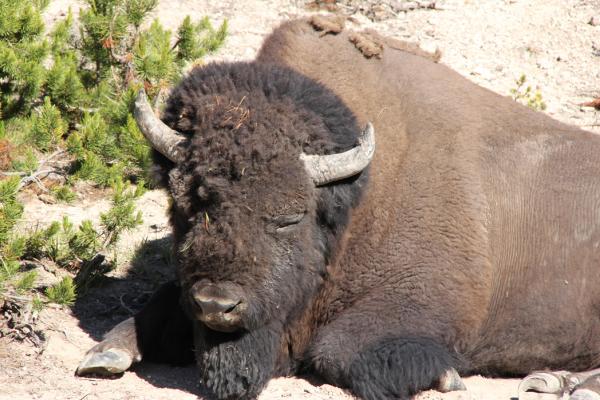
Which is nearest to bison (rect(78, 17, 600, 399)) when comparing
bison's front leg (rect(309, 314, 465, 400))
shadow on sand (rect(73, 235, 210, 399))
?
bison's front leg (rect(309, 314, 465, 400))

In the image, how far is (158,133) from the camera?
496 cm

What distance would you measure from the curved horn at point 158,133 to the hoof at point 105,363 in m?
1.21

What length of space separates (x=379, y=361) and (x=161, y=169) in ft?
5.53

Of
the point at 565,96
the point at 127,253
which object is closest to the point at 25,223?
the point at 127,253

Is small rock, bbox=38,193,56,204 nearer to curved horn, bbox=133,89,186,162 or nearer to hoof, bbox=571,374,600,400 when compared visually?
curved horn, bbox=133,89,186,162

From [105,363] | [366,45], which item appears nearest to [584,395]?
[366,45]

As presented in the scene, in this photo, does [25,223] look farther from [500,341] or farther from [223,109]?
[500,341]

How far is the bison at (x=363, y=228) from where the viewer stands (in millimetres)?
4602

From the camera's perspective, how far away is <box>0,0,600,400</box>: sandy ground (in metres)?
4.94

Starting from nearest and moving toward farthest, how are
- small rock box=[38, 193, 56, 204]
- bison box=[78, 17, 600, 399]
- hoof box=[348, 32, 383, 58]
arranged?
bison box=[78, 17, 600, 399] → hoof box=[348, 32, 383, 58] → small rock box=[38, 193, 56, 204]

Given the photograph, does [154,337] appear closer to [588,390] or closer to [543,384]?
[543,384]

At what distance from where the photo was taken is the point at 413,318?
512cm

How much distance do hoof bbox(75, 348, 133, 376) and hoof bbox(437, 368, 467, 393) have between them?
185 centimetres

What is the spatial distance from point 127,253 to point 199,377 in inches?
85.0
